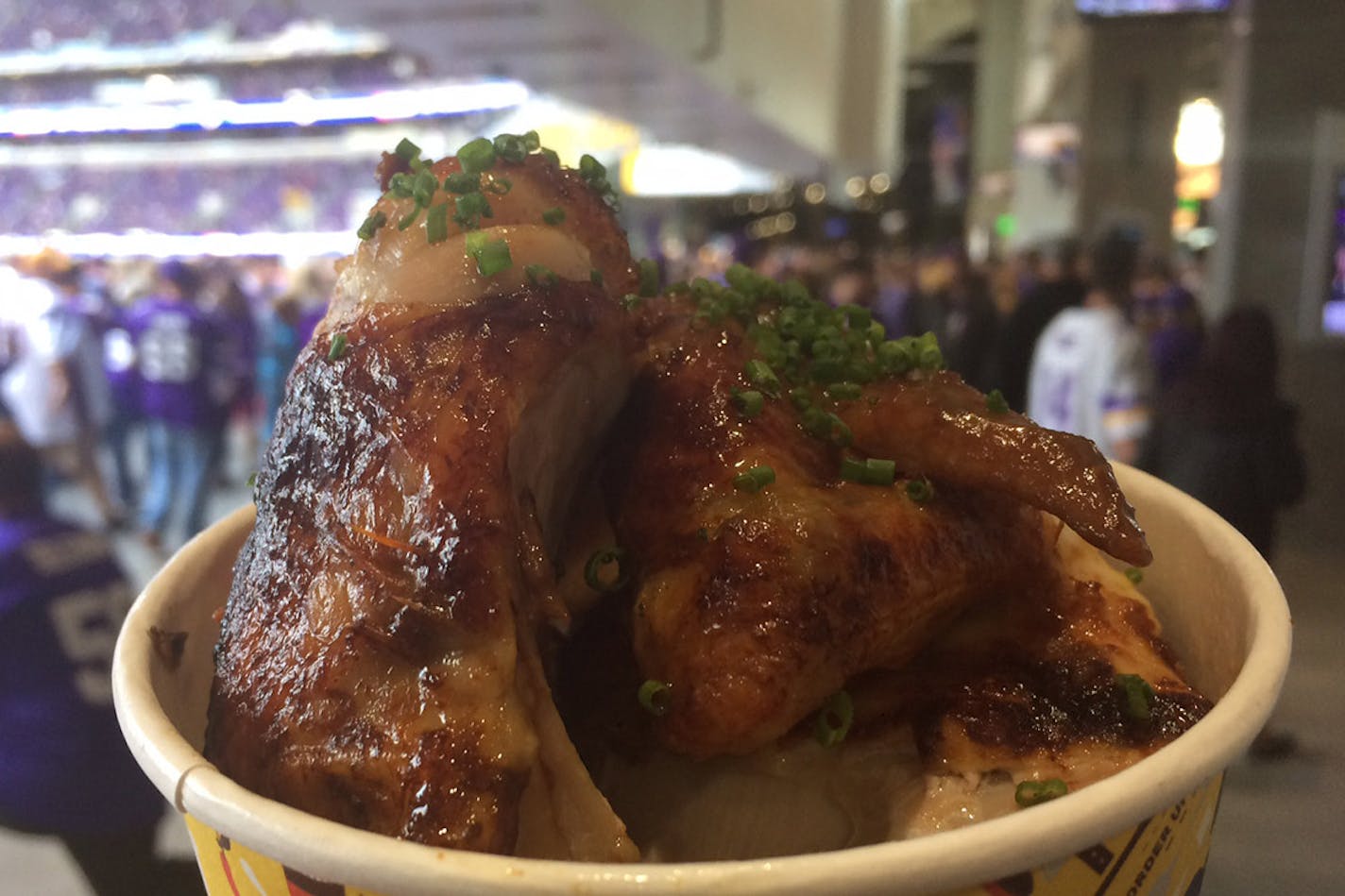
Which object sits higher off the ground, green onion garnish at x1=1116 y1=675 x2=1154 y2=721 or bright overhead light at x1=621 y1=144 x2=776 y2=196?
bright overhead light at x1=621 y1=144 x2=776 y2=196

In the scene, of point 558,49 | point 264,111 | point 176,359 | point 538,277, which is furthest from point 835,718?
point 264,111

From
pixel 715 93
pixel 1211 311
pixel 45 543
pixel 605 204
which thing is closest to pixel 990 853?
pixel 605 204

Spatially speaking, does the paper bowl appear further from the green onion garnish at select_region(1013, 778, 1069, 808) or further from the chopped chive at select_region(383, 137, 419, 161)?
the chopped chive at select_region(383, 137, 419, 161)

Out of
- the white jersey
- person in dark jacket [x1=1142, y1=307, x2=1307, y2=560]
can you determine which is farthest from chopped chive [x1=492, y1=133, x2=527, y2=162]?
the white jersey

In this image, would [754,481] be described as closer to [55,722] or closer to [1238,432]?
[55,722]

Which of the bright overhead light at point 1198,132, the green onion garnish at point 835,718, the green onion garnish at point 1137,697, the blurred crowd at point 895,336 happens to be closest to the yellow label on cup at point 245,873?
the green onion garnish at point 835,718

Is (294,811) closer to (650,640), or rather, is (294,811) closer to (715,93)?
(650,640)
